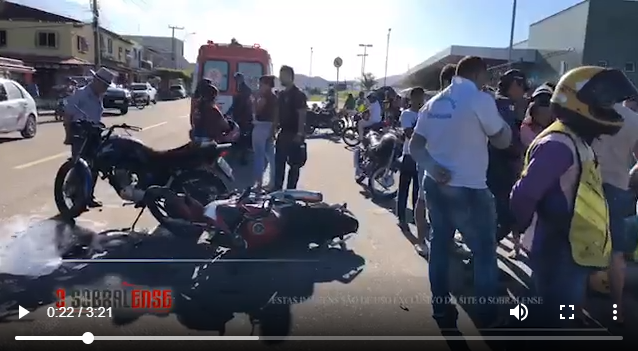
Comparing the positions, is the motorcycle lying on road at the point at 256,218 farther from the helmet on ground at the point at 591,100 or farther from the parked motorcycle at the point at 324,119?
the parked motorcycle at the point at 324,119

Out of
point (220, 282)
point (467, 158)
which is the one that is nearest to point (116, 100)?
point (220, 282)

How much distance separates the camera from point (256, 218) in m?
5.27

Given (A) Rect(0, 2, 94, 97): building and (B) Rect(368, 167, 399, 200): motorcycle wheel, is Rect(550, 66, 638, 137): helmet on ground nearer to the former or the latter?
(B) Rect(368, 167, 399, 200): motorcycle wheel

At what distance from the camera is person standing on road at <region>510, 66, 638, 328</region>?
9.32ft

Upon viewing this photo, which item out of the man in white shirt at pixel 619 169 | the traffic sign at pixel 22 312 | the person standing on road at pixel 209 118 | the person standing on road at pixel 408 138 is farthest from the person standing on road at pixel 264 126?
the man in white shirt at pixel 619 169

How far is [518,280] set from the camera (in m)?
5.11

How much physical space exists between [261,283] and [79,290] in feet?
4.53

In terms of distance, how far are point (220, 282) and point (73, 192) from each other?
266 centimetres

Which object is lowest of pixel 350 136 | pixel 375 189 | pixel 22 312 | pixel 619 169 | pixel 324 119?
pixel 22 312

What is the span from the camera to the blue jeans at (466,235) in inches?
149

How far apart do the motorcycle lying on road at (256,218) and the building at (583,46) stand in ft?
93.9

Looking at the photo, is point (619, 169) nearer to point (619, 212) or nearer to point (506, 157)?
point (619, 212)

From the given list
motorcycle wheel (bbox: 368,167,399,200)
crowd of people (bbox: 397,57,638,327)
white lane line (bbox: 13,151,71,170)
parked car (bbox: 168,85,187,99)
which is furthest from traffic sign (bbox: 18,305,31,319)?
parked car (bbox: 168,85,187,99)

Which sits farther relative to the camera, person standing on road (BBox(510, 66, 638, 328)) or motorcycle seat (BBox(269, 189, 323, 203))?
motorcycle seat (BBox(269, 189, 323, 203))
